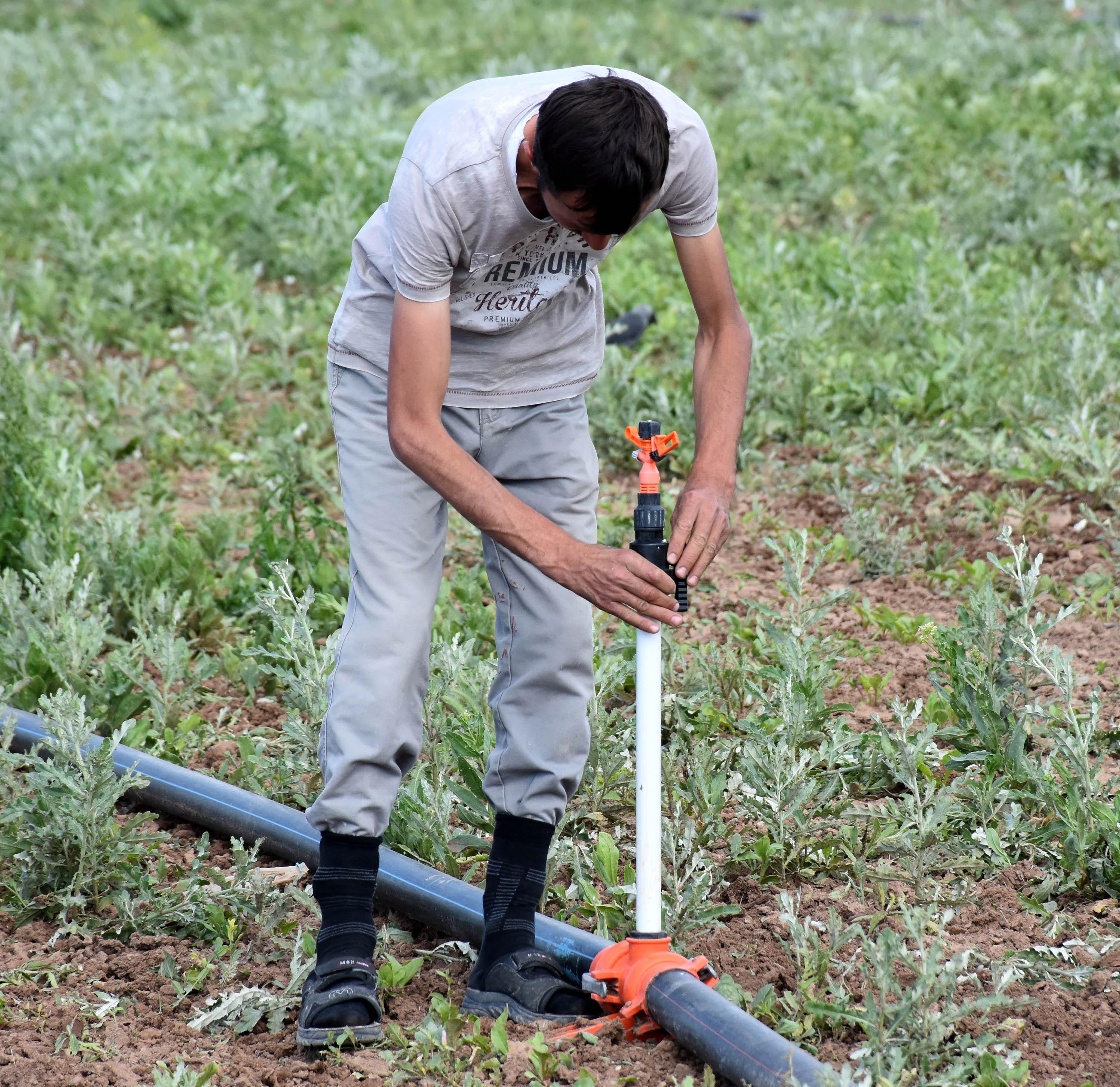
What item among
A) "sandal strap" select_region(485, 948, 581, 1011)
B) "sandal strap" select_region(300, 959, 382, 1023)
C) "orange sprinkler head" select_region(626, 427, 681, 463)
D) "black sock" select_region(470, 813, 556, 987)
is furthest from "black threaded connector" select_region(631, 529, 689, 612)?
"sandal strap" select_region(300, 959, 382, 1023)

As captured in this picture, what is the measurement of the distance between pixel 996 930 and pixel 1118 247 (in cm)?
497

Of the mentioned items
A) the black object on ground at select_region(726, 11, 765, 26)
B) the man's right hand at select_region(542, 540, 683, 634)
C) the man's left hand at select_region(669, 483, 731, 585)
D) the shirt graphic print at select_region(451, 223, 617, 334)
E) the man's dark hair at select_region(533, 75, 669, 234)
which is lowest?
the man's right hand at select_region(542, 540, 683, 634)

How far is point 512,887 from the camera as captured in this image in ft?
9.35

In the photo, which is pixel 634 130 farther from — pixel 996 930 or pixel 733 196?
pixel 733 196

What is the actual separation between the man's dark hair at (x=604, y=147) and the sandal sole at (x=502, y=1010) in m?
1.56

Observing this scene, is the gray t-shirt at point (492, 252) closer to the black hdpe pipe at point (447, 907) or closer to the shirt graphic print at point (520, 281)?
the shirt graphic print at point (520, 281)

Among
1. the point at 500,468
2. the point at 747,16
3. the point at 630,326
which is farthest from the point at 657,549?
the point at 747,16

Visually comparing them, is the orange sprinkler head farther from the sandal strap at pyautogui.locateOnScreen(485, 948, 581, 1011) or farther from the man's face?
the sandal strap at pyautogui.locateOnScreen(485, 948, 581, 1011)

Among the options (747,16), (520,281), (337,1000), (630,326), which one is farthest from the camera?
(747,16)

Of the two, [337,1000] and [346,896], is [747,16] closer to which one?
[346,896]

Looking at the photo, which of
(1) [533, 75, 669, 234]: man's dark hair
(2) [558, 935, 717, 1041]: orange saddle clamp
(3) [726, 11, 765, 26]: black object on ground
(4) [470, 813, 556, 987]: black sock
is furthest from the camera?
(3) [726, 11, 765, 26]: black object on ground

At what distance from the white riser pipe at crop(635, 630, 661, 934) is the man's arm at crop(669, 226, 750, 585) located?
0.97ft

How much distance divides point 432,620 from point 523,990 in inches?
30.7

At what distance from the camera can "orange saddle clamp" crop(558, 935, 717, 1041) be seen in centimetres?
261
